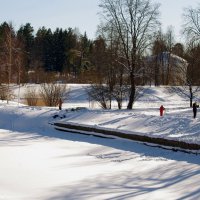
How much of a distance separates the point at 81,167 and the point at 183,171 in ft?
10.1

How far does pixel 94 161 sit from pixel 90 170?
5.14 feet

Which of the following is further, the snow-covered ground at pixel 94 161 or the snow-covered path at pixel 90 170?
the snow-covered ground at pixel 94 161

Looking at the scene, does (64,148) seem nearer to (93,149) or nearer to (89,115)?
(93,149)

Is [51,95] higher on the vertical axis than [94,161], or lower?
higher

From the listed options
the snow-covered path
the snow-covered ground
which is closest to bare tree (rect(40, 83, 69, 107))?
the snow-covered ground

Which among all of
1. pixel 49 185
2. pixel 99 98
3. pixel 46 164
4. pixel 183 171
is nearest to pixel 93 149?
pixel 46 164

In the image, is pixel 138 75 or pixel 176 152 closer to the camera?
pixel 176 152

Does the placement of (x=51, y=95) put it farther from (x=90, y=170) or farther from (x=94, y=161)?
(x=90, y=170)

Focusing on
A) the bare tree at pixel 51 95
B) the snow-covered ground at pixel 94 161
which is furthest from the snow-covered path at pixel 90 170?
the bare tree at pixel 51 95

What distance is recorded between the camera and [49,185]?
11.6m

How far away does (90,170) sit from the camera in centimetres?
1368

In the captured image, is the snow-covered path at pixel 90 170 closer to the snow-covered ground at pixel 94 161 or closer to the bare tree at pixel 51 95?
the snow-covered ground at pixel 94 161

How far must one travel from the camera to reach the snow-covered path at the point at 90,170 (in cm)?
1102

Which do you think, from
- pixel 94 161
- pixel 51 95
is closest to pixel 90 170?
pixel 94 161
